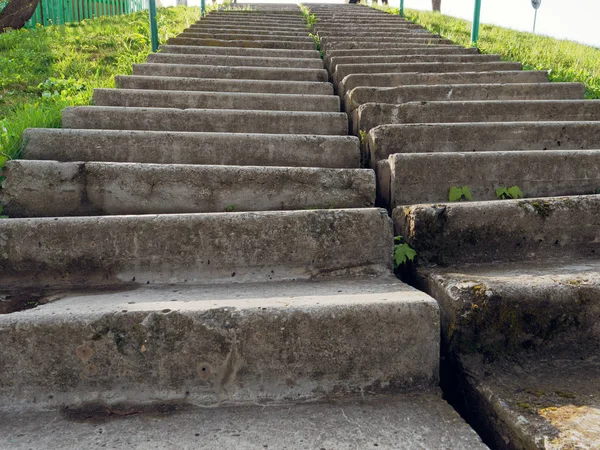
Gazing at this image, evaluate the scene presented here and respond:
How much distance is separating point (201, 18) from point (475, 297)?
800cm

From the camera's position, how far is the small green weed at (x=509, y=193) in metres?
2.63

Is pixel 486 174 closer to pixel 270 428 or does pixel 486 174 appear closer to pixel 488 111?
pixel 488 111

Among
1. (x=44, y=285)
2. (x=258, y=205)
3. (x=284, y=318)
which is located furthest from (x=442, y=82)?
(x=44, y=285)

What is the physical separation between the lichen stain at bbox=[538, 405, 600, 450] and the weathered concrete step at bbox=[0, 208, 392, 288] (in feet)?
3.20

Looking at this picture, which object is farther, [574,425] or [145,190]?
[145,190]

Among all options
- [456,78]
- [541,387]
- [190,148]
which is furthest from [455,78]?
[541,387]

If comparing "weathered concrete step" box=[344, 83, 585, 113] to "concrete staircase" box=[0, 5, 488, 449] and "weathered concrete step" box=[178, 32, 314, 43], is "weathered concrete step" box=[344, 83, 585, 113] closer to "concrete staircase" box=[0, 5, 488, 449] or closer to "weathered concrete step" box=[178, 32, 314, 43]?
"concrete staircase" box=[0, 5, 488, 449]

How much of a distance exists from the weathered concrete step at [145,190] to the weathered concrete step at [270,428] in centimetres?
119

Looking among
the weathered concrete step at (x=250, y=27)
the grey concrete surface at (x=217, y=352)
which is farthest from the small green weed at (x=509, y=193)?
the weathered concrete step at (x=250, y=27)

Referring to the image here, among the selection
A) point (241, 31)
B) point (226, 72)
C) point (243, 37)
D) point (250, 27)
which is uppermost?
point (250, 27)

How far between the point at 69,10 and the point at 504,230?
11056 millimetres

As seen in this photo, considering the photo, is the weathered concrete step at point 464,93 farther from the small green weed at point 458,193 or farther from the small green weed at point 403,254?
the small green weed at point 403,254

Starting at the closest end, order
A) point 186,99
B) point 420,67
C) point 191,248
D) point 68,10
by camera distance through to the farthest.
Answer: point 191,248 → point 186,99 → point 420,67 → point 68,10

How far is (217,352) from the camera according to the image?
5.68 feet
